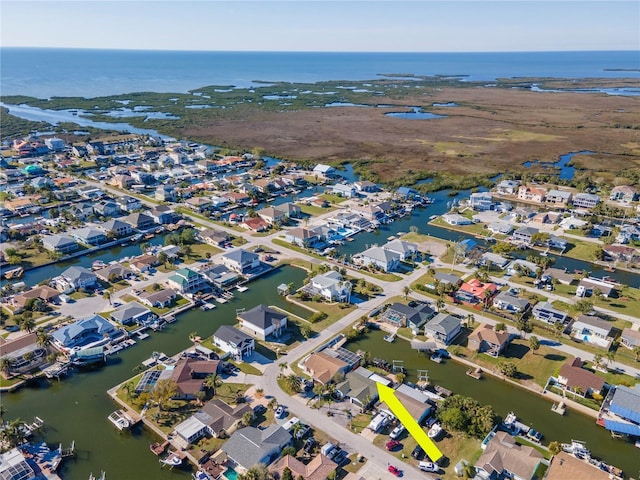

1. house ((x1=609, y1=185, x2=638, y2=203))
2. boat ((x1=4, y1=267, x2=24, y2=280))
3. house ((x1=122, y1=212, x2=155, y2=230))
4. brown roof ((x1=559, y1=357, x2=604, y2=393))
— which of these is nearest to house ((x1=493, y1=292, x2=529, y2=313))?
brown roof ((x1=559, y1=357, x2=604, y2=393))

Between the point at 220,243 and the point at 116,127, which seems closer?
the point at 220,243

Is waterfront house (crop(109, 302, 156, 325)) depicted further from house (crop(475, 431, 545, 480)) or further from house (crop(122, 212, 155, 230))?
house (crop(475, 431, 545, 480))

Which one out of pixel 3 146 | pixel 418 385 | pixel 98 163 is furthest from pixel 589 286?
pixel 3 146

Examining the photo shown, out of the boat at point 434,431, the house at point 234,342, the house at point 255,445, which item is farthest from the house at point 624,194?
the house at point 255,445

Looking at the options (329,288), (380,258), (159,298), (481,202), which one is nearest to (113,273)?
(159,298)

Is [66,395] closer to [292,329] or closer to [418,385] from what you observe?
[292,329]

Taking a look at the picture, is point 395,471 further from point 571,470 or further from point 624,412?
point 624,412

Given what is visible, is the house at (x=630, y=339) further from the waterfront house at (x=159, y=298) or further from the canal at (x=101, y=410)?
the waterfront house at (x=159, y=298)
